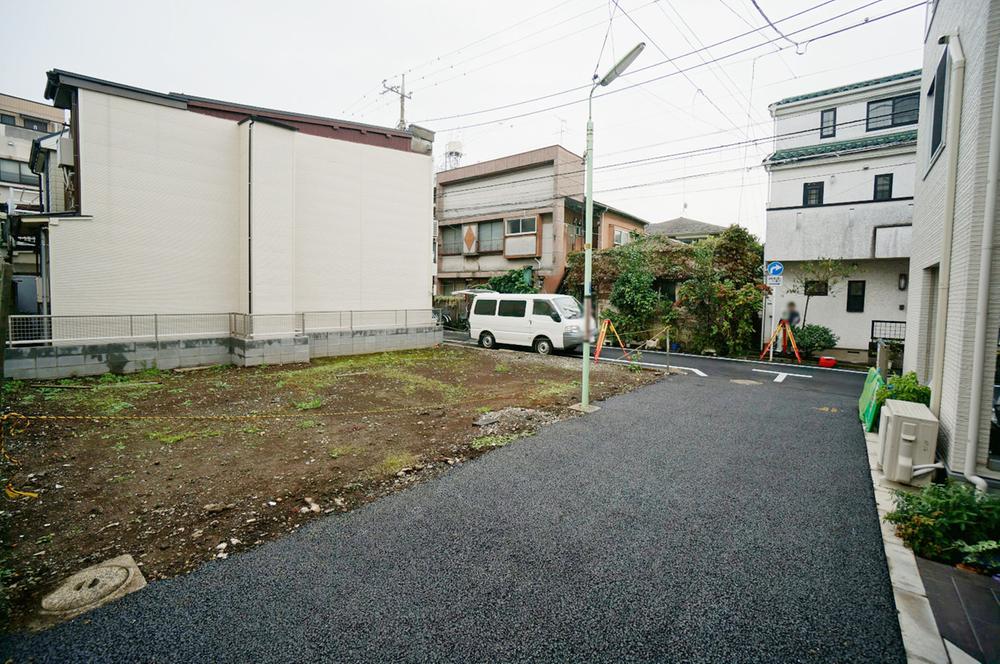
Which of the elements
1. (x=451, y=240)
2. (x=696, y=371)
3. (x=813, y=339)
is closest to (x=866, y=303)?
(x=813, y=339)

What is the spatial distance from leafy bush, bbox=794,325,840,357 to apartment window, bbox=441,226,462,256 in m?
17.1

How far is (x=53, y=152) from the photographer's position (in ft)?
38.4

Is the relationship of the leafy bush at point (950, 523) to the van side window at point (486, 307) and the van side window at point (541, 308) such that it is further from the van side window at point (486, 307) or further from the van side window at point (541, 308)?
the van side window at point (486, 307)

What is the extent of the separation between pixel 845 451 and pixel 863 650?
401cm

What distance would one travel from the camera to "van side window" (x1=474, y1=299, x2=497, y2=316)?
1519 centimetres

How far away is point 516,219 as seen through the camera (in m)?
22.2

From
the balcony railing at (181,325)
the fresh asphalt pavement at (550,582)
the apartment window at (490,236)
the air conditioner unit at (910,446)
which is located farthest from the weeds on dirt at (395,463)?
the apartment window at (490,236)

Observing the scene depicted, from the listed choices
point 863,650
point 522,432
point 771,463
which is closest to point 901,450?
point 771,463

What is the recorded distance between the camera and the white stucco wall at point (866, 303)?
46.0ft

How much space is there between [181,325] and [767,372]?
15.2m

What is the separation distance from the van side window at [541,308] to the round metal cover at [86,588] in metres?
11.8

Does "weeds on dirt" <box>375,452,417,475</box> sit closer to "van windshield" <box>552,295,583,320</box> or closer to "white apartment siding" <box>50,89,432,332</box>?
"white apartment siding" <box>50,89,432,332</box>

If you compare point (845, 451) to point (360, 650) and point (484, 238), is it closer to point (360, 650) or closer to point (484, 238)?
point (360, 650)

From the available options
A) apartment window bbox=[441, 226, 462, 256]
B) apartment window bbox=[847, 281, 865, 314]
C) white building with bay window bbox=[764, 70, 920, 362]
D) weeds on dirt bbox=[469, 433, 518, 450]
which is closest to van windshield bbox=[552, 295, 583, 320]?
white building with bay window bbox=[764, 70, 920, 362]
